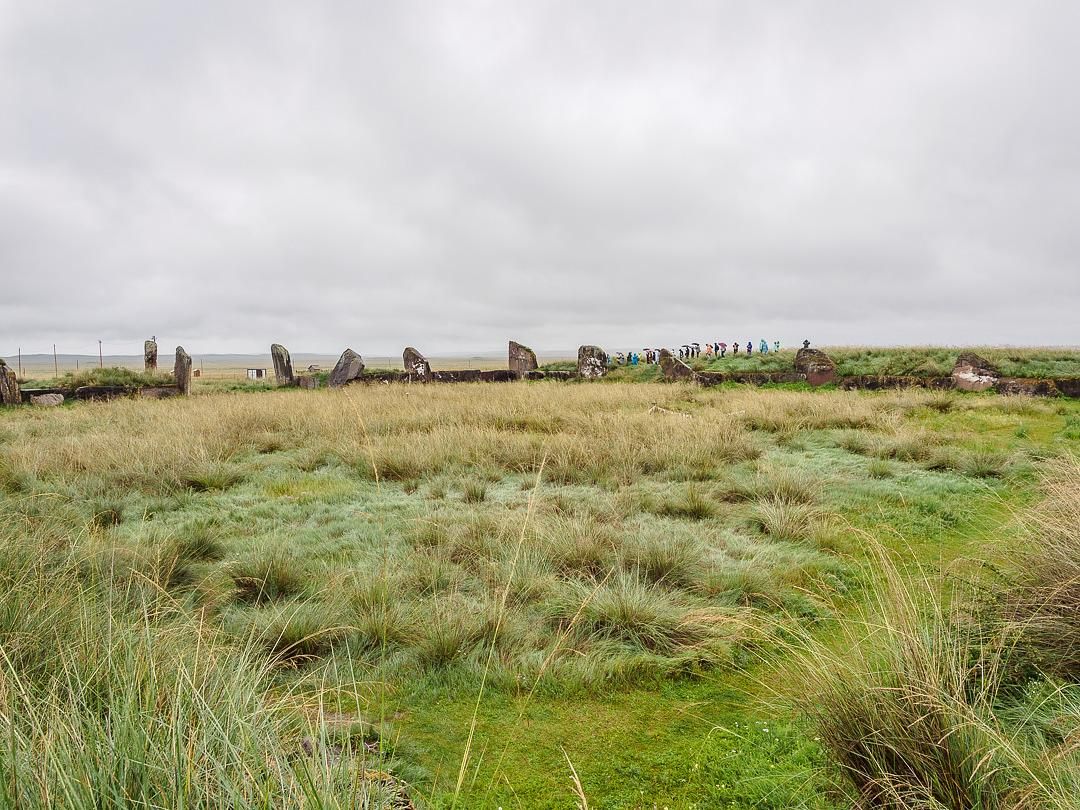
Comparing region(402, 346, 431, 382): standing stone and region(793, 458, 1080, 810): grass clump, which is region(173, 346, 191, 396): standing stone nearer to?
region(402, 346, 431, 382): standing stone

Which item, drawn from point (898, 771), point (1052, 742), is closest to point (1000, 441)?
point (1052, 742)

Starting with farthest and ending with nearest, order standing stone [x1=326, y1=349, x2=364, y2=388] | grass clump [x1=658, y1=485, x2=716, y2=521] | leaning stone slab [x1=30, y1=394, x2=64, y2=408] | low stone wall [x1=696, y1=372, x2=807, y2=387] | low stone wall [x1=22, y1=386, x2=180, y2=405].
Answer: standing stone [x1=326, y1=349, x2=364, y2=388]
low stone wall [x1=696, y1=372, x2=807, y2=387]
low stone wall [x1=22, y1=386, x2=180, y2=405]
leaning stone slab [x1=30, y1=394, x2=64, y2=408]
grass clump [x1=658, y1=485, x2=716, y2=521]

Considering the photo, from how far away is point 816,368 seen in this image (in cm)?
1970

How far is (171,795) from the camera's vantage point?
4.23 ft

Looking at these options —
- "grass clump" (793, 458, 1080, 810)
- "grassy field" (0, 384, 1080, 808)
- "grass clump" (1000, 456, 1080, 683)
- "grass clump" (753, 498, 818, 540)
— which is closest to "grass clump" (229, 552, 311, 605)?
"grassy field" (0, 384, 1080, 808)

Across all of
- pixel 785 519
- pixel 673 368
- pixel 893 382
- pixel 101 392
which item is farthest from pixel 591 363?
pixel 785 519

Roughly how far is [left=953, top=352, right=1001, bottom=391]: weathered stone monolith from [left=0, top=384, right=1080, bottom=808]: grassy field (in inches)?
398

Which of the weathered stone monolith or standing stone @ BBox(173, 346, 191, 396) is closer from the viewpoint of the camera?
the weathered stone monolith

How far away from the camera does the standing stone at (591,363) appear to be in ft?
75.5

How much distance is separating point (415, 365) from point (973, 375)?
59.3 ft

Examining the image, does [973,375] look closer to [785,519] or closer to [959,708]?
[785,519]

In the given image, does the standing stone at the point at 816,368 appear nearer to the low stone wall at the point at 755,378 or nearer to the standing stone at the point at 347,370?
the low stone wall at the point at 755,378

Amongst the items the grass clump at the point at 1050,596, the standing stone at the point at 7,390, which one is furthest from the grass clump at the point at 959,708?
the standing stone at the point at 7,390

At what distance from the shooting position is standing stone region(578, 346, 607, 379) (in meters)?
23.0
